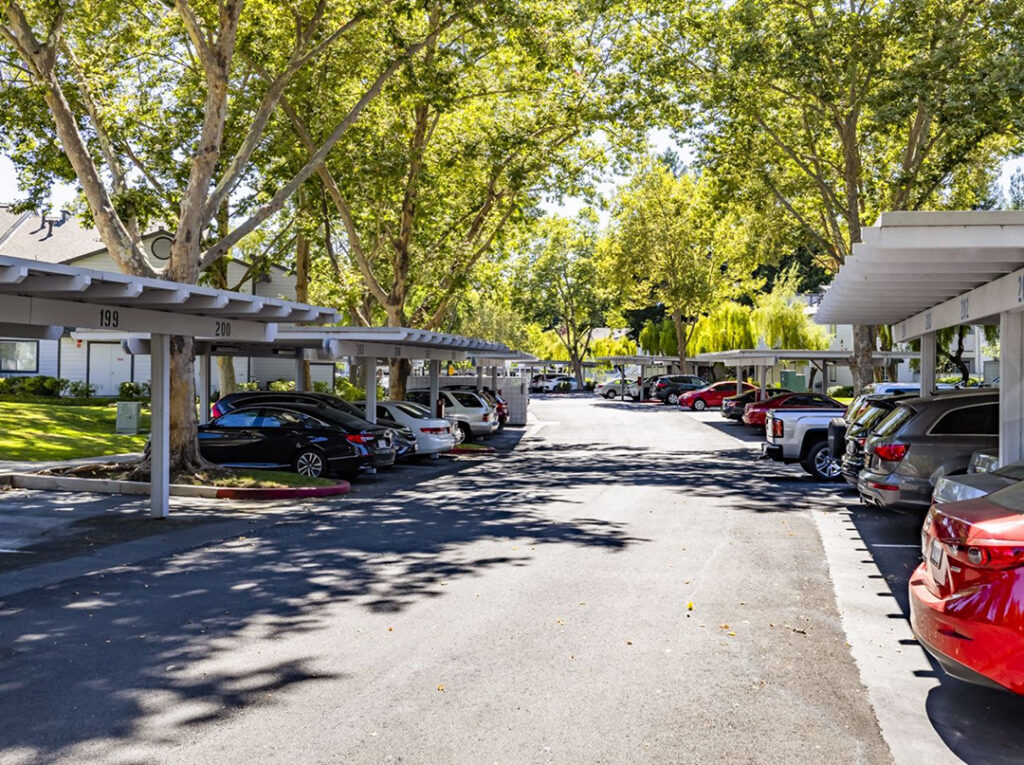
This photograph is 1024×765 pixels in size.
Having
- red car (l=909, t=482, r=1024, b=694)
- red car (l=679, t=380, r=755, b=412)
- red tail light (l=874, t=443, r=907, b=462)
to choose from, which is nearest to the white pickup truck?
red tail light (l=874, t=443, r=907, b=462)

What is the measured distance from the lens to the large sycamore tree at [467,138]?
73.1 ft

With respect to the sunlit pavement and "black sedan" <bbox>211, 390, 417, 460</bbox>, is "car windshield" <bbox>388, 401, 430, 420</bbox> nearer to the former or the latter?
"black sedan" <bbox>211, 390, 417, 460</bbox>

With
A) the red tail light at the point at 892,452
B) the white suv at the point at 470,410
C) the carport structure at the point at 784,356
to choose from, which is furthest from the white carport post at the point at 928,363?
the carport structure at the point at 784,356

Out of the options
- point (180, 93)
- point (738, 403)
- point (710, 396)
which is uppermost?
point (180, 93)

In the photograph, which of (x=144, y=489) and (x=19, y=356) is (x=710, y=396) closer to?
(x=19, y=356)

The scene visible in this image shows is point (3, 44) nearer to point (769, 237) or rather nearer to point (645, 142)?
point (645, 142)

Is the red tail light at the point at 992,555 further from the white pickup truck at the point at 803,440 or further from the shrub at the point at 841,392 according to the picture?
the shrub at the point at 841,392

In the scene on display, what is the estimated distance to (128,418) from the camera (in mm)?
26266

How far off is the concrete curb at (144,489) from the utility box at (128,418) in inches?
385

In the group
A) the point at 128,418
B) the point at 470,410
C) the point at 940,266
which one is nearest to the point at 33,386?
the point at 128,418

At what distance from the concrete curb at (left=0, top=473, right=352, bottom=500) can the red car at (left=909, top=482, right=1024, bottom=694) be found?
11.8m

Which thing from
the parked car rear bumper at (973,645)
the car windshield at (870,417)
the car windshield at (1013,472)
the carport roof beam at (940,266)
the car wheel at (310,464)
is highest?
the carport roof beam at (940,266)

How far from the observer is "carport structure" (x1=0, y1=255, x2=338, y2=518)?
994 cm

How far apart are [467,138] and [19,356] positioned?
2300cm
